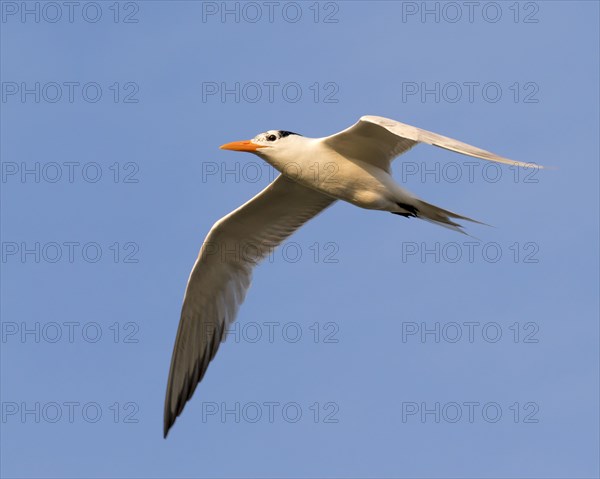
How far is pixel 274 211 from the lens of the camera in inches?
619

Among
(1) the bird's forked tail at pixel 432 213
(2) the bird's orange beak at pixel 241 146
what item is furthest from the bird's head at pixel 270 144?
(1) the bird's forked tail at pixel 432 213

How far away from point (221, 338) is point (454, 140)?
5910 millimetres

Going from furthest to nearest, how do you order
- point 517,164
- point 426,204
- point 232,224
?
point 232,224 < point 426,204 < point 517,164

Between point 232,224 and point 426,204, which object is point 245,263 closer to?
point 232,224

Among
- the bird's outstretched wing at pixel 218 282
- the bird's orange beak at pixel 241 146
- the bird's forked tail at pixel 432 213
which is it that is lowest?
the bird's outstretched wing at pixel 218 282

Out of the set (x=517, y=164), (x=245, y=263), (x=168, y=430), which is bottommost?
(x=168, y=430)

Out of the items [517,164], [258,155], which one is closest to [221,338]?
[258,155]

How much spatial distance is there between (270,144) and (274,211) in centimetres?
192

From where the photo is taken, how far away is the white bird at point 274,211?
44.7 feet

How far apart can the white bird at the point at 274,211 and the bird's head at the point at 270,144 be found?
0.01 meters

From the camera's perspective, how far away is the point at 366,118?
12352 millimetres

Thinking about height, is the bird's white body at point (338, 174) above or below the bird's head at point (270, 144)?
below

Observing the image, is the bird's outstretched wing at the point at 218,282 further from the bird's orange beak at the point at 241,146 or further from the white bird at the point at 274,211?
the bird's orange beak at the point at 241,146

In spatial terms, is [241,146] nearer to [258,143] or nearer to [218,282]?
[258,143]
